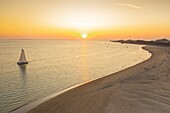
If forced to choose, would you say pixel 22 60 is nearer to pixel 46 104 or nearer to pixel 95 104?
pixel 46 104

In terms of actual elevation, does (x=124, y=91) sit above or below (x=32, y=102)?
above

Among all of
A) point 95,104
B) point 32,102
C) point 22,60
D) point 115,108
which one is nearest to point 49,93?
point 32,102

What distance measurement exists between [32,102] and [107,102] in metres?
6.23

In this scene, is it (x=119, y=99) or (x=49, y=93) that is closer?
(x=119, y=99)

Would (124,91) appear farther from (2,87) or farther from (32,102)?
(2,87)

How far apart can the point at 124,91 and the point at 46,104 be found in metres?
5.81

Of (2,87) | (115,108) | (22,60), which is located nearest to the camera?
(115,108)

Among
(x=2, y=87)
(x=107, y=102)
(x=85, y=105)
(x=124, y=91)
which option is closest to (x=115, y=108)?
(x=107, y=102)

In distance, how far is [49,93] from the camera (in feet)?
54.6

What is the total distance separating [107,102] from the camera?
1099 cm

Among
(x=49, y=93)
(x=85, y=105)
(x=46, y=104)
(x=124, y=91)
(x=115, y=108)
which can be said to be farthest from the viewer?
(x=49, y=93)

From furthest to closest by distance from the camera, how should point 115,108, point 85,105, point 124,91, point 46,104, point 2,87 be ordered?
point 2,87
point 124,91
point 46,104
point 85,105
point 115,108

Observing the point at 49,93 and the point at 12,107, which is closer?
the point at 12,107

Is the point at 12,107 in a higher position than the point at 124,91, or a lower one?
lower
